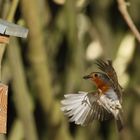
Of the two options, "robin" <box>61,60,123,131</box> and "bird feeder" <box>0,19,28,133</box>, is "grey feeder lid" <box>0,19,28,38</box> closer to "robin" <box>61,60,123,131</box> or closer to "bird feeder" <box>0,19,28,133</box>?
"bird feeder" <box>0,19,28,133</box>

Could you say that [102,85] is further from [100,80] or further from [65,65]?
[65,65]

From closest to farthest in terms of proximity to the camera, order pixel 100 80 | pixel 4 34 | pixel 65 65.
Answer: pixel 100 80 → pixel 4 34 → pixel 65 65

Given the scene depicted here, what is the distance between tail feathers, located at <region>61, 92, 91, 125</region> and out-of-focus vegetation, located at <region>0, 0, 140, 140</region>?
2.57 ft

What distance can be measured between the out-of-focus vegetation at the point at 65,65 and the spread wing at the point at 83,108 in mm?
755

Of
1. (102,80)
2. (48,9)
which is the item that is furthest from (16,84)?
(102,80)

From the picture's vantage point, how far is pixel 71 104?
1339mm

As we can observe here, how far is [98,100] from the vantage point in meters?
1.37

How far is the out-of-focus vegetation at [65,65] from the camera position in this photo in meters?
2.25

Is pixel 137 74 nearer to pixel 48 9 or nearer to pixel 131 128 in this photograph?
pixel 131 128

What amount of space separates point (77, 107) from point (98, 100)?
0.17 ft

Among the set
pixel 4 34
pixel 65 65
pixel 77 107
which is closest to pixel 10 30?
pixel 4 34

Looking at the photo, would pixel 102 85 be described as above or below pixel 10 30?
below

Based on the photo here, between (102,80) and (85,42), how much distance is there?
1363 millimetres

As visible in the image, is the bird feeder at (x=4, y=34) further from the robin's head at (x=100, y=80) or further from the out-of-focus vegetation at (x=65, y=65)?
the out-of-focus vegetation at (x=65, y=65)
